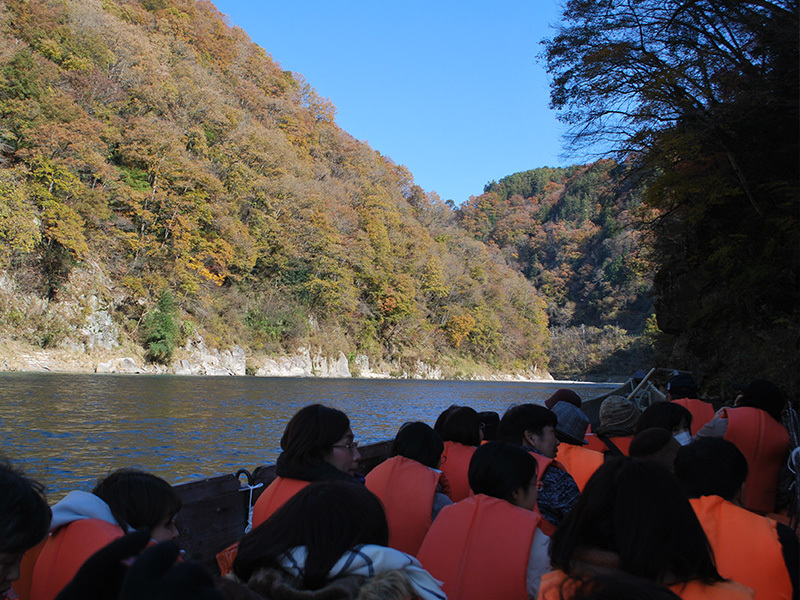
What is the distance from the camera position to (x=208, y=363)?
32.1 m

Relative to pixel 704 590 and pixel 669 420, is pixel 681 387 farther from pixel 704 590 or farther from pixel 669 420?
pixel 704 590

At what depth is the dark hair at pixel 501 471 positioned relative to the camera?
2406 millimetres

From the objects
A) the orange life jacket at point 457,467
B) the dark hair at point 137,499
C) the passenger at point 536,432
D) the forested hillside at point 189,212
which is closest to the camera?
the dark hair at point 137,499

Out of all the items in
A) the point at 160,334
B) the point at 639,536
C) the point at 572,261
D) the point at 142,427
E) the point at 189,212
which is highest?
the point at 572,261

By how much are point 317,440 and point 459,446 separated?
1637mm

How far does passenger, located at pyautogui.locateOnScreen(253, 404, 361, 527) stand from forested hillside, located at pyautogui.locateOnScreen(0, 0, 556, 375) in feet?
80.6

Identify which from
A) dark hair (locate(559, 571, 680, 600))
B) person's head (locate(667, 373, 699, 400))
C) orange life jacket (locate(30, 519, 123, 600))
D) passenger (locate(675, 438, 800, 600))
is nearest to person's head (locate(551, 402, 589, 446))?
passenger (locate(675, 438, 800, 600))

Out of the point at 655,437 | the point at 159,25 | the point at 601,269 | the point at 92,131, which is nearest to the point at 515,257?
the point at 601,269

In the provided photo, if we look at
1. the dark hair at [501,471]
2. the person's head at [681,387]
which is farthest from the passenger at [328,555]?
the person's head at [681,387]

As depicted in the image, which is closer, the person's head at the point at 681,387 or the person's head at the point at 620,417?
the person's head at the point at 620,417

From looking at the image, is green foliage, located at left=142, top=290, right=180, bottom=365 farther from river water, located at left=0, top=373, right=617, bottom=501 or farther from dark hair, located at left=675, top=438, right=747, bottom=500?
dark hair, located at left=675, top=438, right=747, bottom=500

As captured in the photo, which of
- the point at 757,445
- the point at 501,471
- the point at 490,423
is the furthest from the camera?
the point at 490,423

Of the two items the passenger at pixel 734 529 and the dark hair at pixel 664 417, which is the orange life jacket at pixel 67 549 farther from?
the dark hair at pixel 664 417

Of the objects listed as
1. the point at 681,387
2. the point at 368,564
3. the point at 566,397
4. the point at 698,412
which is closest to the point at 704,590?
the point at 368,564
